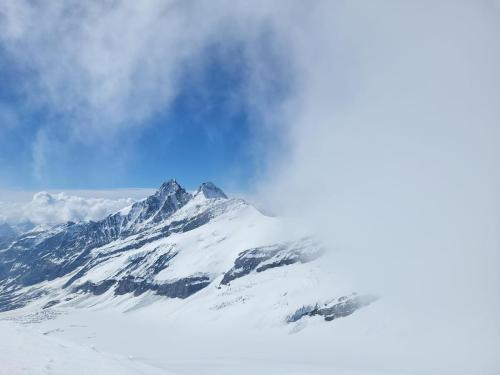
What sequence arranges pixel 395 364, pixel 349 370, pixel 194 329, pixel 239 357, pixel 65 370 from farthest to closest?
1. pixel 194 329
2. pixel 239 357
3. pixel 395 364
4. pixel 349 370
5. pixel 65 370

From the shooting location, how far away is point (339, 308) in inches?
5960

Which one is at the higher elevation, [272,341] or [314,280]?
[314,280]

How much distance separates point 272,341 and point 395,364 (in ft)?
186

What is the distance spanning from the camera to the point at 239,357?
376 ft

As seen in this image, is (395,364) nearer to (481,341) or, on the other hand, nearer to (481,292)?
(481,341)

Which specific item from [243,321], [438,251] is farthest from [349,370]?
[438,251]

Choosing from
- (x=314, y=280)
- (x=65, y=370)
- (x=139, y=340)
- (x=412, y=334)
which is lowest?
(x=65, y=370)

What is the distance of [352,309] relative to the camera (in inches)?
5822

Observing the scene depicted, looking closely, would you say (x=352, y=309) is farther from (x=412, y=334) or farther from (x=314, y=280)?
(x=314, y=280)

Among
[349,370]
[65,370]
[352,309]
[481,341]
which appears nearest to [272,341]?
[352,309]

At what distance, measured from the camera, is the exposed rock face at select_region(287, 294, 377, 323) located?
487ft

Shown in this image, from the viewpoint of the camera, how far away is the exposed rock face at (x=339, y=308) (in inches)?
5842

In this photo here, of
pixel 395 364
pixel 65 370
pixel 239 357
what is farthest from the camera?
pixel 239 357

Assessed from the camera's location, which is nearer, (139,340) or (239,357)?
(239,357)
